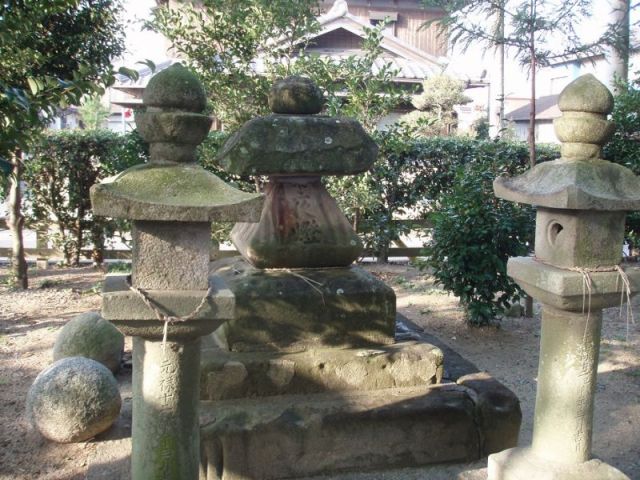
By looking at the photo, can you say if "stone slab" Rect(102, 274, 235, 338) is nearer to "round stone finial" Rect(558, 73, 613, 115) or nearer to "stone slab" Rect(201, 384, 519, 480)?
"stone slab" Rect(201, 384, 519, 480)

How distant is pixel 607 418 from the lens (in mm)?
4469

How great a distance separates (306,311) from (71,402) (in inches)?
60.4

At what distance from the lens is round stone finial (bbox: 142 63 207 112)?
242cm

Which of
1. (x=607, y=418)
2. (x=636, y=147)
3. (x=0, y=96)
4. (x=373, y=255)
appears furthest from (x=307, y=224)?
(x=636, y=147)

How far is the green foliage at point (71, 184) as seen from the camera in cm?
902

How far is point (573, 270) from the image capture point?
2.77 metres

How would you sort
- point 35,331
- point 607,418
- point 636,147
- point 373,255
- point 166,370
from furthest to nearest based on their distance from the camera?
1. point 373,255
2. point 636,147
3. point 35,331
4. point 607,418
5. point 166,370

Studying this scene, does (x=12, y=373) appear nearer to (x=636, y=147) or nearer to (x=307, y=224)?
(x=307, y=224)

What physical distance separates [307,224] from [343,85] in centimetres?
A: 372

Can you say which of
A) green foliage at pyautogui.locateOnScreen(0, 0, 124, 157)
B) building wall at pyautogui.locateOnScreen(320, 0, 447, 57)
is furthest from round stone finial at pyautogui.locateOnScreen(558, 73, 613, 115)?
building wall at pyautogui.locateOnScreen(320, 0, 447, 57)

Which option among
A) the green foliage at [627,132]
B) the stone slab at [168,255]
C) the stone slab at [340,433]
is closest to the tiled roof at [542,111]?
the green foliage at [627,132]

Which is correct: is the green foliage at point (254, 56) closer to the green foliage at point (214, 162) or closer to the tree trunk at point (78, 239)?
the green foliage at point (214, 162)

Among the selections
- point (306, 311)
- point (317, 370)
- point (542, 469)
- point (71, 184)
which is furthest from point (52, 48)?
point (542, 469)

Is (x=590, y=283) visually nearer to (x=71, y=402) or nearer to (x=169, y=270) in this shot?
(x=169, y=270)
